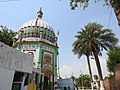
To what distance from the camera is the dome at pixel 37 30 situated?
102ft

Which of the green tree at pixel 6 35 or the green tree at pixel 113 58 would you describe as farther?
the green tree at pixel 6 35

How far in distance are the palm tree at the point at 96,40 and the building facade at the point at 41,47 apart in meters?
7.59

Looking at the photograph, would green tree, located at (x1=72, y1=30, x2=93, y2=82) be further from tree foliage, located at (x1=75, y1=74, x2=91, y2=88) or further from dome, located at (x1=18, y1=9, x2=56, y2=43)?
tree foliage, located at (x1=75, y1=74, x2=91, y2=88)

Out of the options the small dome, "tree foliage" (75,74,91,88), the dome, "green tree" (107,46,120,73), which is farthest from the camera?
"tree foliage" (75,74,91,88)

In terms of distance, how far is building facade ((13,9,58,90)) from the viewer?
1131 inches

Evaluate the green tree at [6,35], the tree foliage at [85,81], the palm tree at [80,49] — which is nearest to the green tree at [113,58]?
the palm tree at [80,49]

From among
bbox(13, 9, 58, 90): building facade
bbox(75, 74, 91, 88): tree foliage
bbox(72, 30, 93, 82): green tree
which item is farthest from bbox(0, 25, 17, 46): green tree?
bbox(75, 74, 91, 88): tree foliage

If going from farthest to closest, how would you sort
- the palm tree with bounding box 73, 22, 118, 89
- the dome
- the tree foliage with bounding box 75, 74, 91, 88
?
the tree foliage with bounding box 75, 74, 91, 88, the dome, the palm tree with bounding box 73, 22, 118, 89

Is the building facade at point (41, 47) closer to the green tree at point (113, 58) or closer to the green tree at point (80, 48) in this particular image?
the green tree at point (80, 48)

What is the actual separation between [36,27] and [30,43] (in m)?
4.00

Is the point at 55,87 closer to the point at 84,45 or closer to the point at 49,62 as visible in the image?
the point at 49,62

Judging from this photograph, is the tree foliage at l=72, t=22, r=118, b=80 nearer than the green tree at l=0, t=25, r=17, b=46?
Yes

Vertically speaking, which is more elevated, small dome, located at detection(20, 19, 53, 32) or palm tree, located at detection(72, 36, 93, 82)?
small dome, located at detection(20, 19, 53, 32)

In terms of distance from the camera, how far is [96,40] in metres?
22.5
